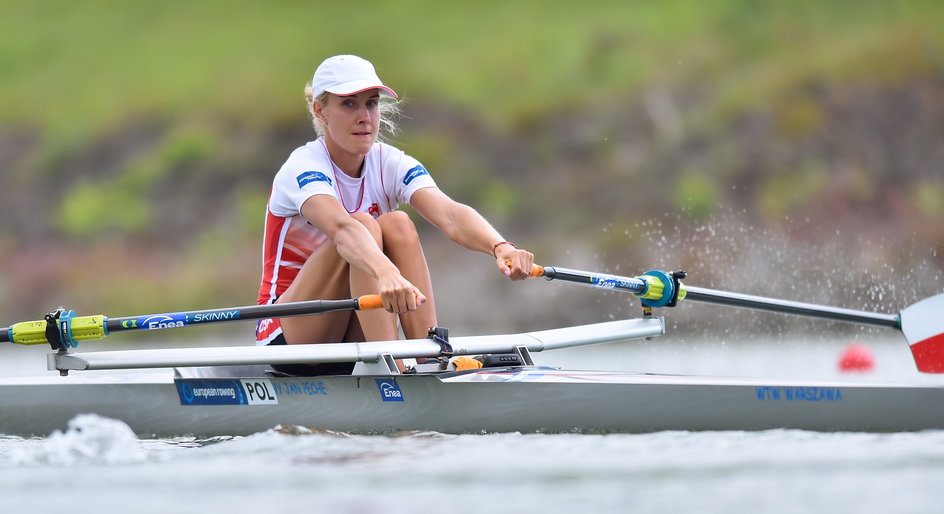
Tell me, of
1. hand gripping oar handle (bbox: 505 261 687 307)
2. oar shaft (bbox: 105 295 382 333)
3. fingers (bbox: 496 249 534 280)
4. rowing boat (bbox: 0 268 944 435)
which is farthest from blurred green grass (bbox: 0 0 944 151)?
oar shaft (bbox: 105 295 382 333)

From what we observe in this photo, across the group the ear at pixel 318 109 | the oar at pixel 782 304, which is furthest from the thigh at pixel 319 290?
the oar at pixel 782 304

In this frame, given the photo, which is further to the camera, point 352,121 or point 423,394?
point 352,121

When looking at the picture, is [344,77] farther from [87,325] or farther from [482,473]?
[482,473]

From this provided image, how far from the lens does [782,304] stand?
556 centimetres

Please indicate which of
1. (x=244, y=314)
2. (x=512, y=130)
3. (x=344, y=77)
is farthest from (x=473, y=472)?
(x=512, y=130)

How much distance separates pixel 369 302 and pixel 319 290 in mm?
404

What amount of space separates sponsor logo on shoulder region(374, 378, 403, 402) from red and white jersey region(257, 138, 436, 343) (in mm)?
786

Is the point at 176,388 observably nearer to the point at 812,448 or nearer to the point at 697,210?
the point at 812,448

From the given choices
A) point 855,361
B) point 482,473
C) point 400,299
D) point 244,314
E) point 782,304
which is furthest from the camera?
point 855,361

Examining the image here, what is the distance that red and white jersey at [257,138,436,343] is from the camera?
480 centimetres

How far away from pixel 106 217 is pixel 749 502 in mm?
22819

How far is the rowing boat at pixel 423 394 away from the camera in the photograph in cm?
425

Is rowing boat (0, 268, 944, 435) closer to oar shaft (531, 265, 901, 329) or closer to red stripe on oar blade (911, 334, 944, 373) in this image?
red stripe on oar blade (911, 334, 944, 373)

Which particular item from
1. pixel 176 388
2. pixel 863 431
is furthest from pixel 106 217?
pixel 863 431
